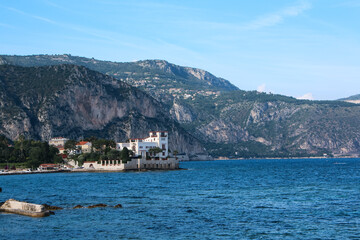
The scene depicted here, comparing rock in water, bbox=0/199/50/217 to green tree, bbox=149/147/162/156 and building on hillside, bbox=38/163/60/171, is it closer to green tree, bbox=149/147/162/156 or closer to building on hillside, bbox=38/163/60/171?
building on hillside, bbox=38/163/60/171

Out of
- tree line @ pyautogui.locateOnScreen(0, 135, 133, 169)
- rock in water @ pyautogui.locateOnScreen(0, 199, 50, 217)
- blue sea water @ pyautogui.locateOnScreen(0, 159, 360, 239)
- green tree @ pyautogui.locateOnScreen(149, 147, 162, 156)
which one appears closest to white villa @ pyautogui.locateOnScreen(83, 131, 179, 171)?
green tree @ pyautogui.locateOnScreen(149, 147, 162, 156)

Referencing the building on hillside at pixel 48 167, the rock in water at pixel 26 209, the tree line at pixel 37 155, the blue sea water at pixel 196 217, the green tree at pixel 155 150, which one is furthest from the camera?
the green tree at pixel 155 150

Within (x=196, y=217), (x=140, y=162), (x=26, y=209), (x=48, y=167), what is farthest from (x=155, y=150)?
(x=196, y=217)

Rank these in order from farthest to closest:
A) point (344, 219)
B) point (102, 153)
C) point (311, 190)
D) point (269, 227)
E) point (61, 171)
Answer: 1. point (102, 153)
2. point (61, 171)
3. point (311, 190)
4. point (344, 219)
5. point (269, 227)

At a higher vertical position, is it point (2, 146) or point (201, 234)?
point (2, 146)

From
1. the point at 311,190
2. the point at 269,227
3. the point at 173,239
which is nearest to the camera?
the point at 173,239

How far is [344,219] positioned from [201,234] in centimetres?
1665

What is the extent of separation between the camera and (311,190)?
3440 inches

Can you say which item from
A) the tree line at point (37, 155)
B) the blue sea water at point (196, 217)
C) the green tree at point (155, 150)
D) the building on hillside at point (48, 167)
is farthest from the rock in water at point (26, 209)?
the green tree at point (155, 150)

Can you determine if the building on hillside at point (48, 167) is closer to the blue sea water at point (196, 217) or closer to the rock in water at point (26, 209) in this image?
the blue sea water at point (196, 217)

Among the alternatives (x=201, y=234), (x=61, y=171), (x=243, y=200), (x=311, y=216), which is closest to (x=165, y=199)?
(x=243, y=200)

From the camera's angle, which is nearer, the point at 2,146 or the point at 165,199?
the point at 165,199

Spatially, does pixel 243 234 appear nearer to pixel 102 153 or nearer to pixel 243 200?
pixel 243 200

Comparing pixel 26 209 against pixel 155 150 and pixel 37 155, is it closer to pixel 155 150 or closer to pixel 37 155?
pixel 37 155
